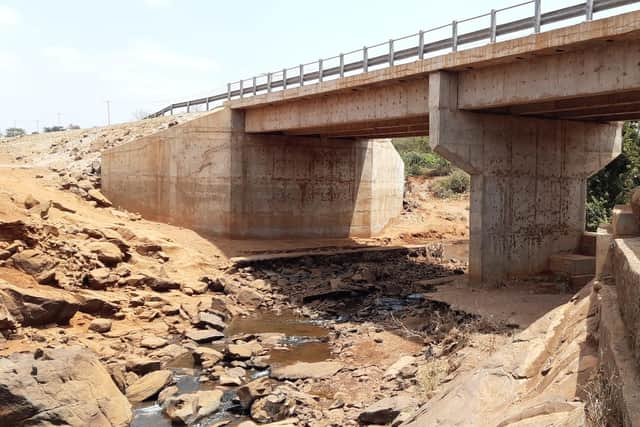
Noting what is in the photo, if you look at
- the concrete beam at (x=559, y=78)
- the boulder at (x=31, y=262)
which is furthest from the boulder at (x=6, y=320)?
the concrete beam at (x=559, y=78)

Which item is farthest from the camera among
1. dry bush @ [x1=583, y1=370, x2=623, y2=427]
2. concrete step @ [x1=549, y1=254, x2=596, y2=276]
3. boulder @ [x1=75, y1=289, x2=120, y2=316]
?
concrete step @ [x1=549, y1=254, x2=596, y2=276]

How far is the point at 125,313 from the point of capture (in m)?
17.7

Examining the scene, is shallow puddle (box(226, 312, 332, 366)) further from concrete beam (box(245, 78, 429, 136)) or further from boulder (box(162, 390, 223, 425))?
concrete beam (box(245, 78, 429, 136))

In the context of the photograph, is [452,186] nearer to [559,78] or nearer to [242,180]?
[242,180]

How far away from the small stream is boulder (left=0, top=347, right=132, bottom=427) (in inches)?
27.2

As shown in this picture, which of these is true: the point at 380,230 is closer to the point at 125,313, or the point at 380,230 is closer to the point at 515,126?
the point at 515,126

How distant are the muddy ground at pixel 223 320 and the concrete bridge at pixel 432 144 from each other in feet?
5.17

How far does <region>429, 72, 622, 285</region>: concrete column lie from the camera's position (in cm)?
1858

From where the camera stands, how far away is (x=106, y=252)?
20391mm

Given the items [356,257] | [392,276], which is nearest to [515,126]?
[392,276]

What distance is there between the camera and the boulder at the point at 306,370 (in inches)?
526

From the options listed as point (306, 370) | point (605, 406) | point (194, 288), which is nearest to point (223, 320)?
point (194, 288)

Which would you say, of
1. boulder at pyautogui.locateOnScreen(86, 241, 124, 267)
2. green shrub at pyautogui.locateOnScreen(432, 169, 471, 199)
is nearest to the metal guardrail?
boulder at pyautogui.locateOnScreen(86, 241, 124, 267)

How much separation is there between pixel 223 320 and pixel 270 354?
13.1ft
